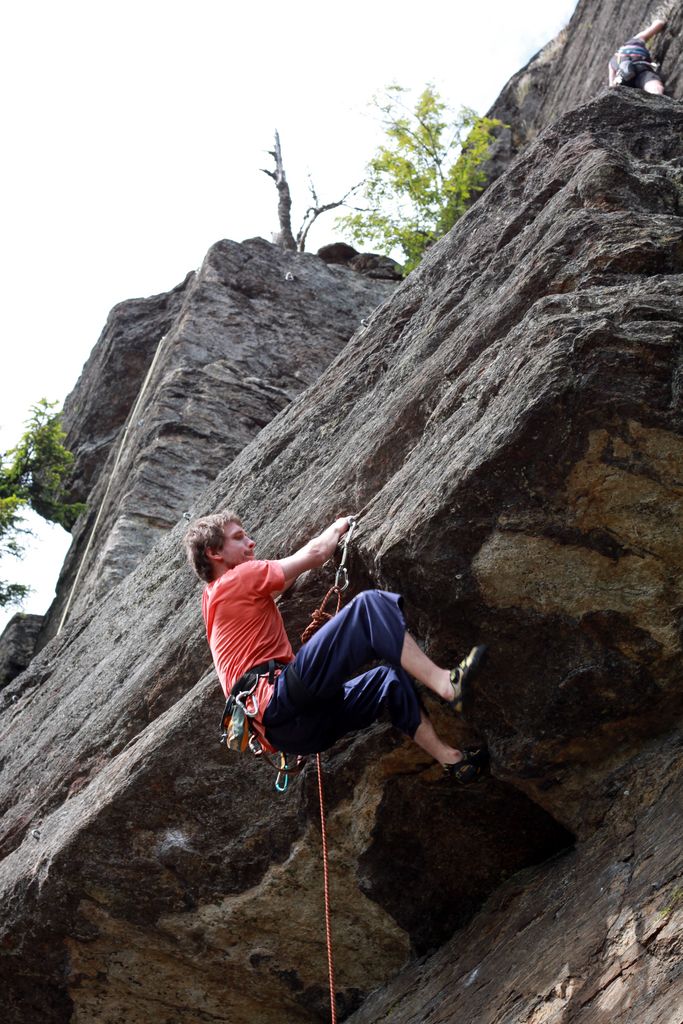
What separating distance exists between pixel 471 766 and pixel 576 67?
11.9 m

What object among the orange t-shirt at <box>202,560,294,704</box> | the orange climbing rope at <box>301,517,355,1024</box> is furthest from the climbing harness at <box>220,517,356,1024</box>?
the orange t-shirt at <box>202,560,294,704</box>

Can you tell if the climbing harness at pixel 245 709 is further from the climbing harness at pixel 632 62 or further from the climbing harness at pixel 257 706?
the climbing harness at pixel 632 62

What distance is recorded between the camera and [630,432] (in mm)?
5270

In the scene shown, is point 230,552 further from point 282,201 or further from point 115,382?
point 282,201

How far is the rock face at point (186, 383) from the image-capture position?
44.0 ft

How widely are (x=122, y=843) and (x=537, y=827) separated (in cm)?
243

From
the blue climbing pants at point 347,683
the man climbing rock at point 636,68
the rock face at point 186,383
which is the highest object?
the rock face at point 186,383

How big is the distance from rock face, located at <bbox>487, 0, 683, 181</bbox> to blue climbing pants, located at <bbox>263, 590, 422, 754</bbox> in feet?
24.5

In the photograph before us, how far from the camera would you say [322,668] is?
18.2 feet

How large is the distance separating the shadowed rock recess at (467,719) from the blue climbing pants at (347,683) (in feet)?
0.90

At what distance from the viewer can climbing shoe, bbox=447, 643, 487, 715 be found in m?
5.23

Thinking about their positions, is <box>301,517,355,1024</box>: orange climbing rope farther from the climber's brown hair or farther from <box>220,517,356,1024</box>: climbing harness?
the climber's brown hair

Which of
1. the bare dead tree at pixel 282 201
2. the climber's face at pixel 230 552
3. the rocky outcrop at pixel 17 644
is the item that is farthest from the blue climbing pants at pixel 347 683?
the bare dead tree at pixel 282 201

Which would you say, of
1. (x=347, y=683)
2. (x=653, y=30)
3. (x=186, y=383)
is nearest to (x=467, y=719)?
(x=347, y=683)
